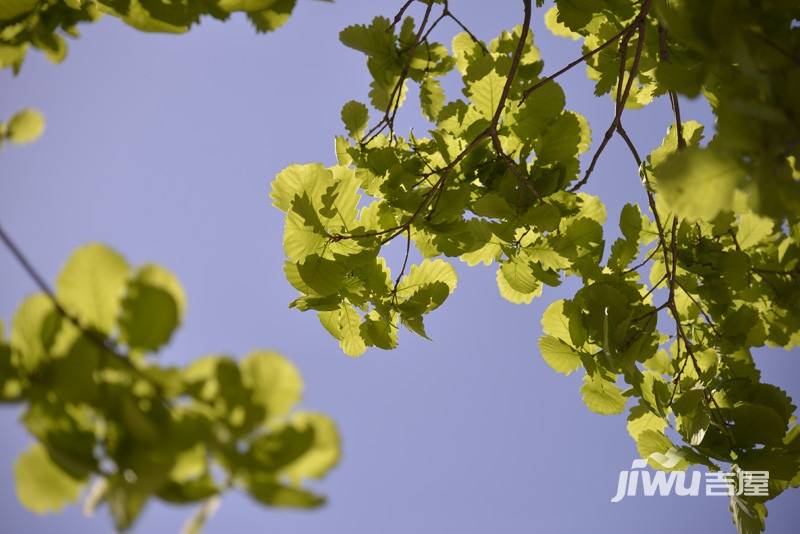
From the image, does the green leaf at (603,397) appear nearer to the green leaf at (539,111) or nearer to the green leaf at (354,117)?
the green leaf at (539,111)

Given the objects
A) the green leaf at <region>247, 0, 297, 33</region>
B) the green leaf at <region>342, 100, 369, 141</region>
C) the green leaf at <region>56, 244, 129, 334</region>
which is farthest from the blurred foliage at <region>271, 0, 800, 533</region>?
the green leaf at <region>56, 244, 129, 334</region>

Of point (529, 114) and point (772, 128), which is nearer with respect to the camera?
point (772, 128)

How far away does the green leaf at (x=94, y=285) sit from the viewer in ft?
1.36

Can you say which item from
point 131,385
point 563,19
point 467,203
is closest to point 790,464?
point 467,203

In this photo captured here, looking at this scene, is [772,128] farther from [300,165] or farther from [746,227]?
[746,227]

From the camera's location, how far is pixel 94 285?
42 centimetres

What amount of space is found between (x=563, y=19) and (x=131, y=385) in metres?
1.00

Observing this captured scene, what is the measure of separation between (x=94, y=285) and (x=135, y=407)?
10cm

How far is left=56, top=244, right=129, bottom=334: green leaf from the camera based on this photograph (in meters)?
0.41

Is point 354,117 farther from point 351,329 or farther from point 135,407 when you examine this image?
point 135,407

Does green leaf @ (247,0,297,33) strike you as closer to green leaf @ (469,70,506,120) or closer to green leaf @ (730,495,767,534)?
green leaf @ (469,70,506,120)

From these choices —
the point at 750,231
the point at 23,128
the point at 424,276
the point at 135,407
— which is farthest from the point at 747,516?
the point at 23,128

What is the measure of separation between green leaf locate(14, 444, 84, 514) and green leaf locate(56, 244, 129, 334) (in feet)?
0.32

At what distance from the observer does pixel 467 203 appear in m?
1.07
